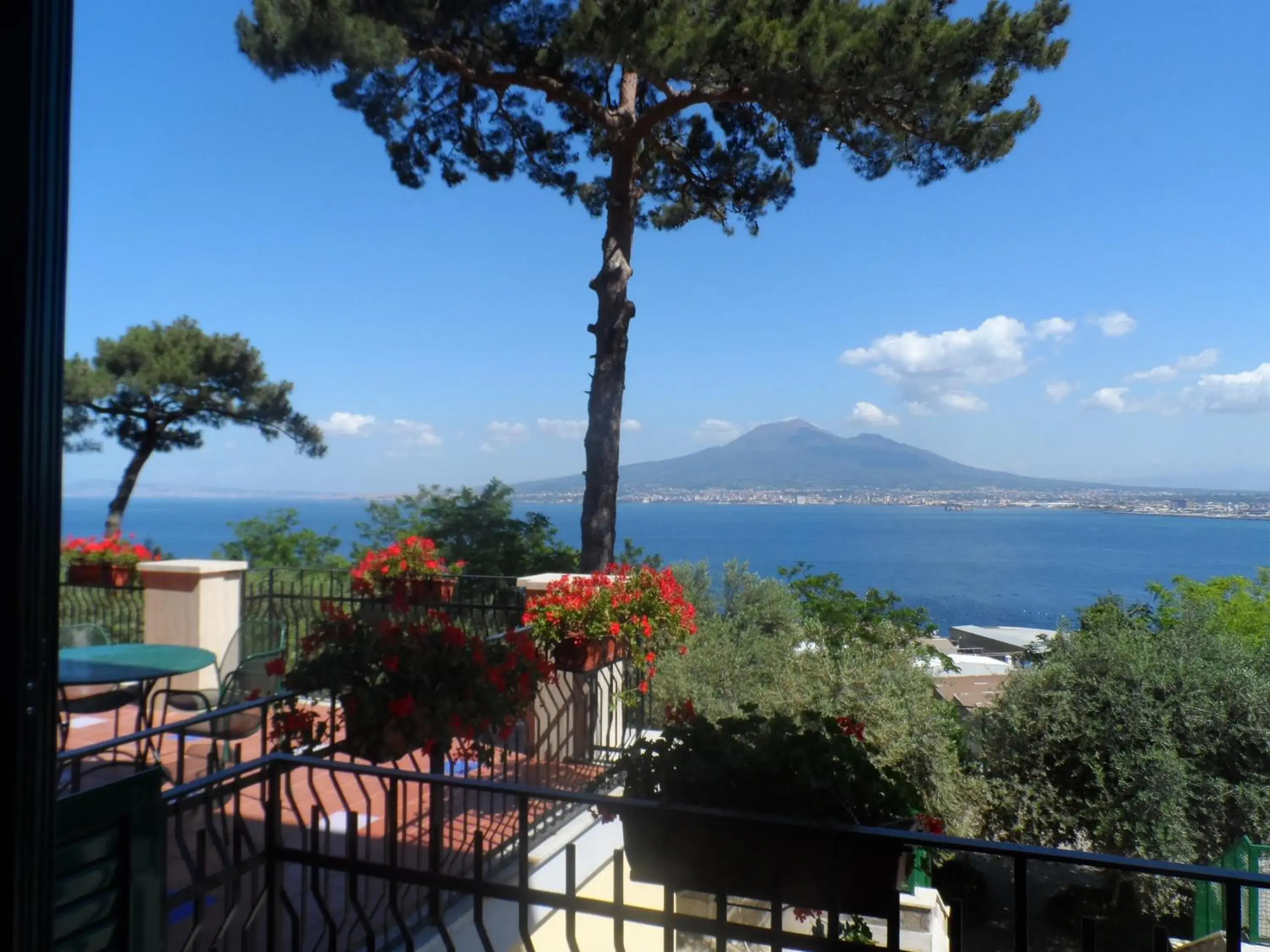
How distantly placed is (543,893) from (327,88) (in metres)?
8.06

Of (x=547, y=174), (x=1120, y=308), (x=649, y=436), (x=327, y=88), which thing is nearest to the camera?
(x=327, y=88)

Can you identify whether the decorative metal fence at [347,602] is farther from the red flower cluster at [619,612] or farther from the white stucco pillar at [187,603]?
the red flower cluster at [619,612]

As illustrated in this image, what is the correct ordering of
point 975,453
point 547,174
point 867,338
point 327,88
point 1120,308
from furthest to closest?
point 975,453 < point 867,338 < point 1120,308 < point 547,174 < point 327,88

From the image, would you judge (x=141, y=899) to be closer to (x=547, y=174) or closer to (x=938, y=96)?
(x=938, y=96)

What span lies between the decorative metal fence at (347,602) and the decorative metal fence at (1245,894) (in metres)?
5.41

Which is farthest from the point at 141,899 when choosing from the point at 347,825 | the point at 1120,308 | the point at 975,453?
the point at 975,453

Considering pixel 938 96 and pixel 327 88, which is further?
pixel 327 88

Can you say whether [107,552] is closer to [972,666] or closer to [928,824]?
[928,824]

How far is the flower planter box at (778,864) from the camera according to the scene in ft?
4.28

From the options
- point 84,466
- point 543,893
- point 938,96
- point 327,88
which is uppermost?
point 327,88

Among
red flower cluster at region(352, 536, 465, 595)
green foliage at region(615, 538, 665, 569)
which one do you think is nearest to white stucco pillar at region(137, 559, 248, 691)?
red flower cluster at region(352, 536, 465, 595)

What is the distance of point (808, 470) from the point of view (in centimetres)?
9750

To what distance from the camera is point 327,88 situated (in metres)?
7.79

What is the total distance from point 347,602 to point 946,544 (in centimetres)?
8164
